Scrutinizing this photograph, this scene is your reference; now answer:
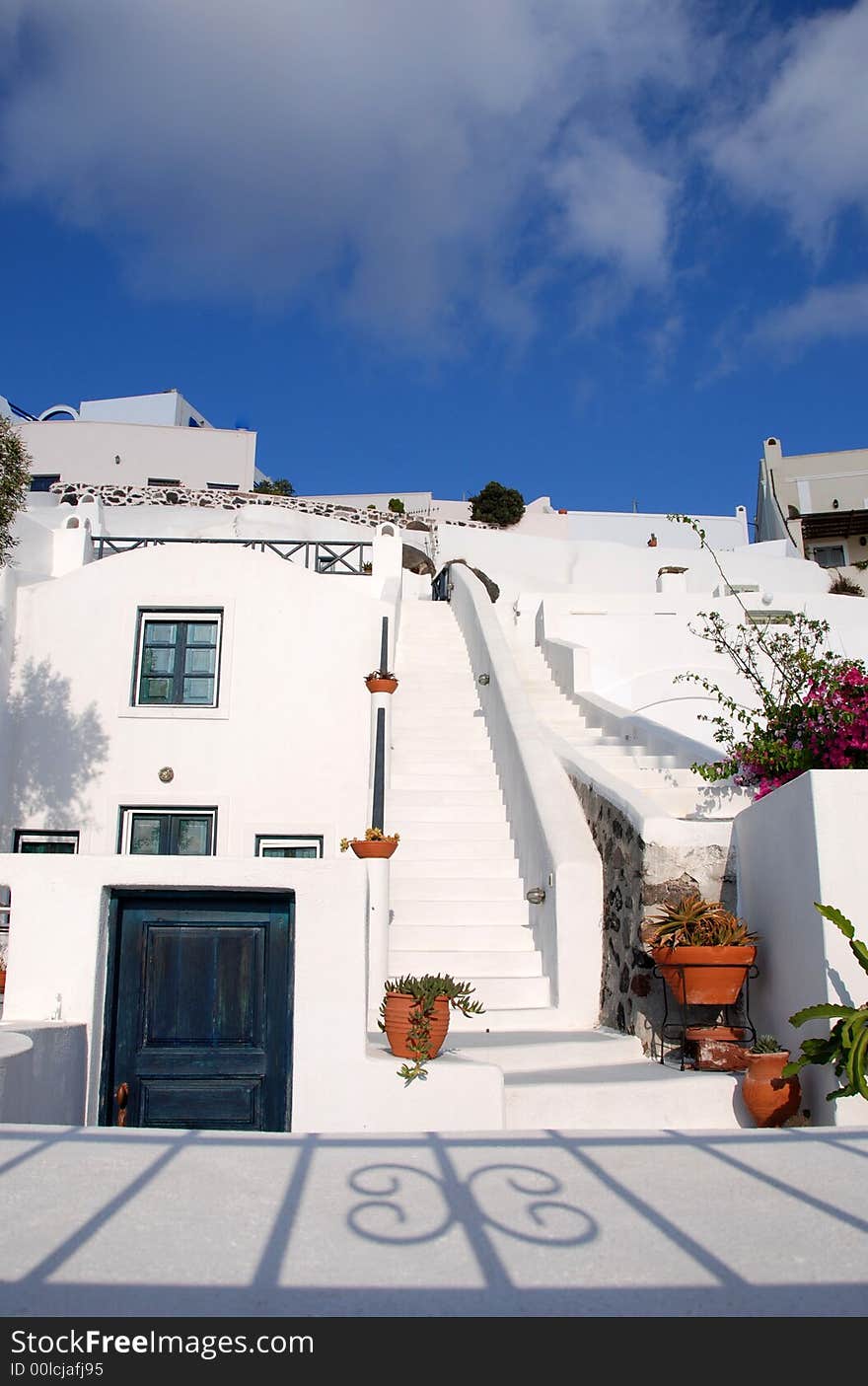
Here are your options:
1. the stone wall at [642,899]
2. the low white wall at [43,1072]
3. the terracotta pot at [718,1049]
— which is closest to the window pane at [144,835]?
the low white wall at [43,1072]

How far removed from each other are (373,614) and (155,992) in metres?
6.32

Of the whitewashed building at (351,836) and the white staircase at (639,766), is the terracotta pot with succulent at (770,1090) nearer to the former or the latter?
the whitewashed building at (351,836)

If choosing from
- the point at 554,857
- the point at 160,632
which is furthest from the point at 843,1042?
the point at 160,632

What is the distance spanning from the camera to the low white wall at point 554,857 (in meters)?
6.96

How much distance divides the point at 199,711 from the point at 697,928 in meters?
6.48

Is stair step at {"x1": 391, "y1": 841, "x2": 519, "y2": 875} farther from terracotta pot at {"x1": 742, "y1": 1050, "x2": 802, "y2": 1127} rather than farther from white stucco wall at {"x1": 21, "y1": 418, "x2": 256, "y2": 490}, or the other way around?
white stucco wall at {"x1": 21, "y1": 418, "x2": 256, "y2": 490}

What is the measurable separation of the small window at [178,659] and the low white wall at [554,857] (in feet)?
10.4

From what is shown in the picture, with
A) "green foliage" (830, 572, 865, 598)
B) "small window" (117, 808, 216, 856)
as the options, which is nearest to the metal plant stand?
"small window" (117, 808, 216, 856)

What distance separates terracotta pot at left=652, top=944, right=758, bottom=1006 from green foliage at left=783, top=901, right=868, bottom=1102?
0.79m

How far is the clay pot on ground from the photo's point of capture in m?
10.4

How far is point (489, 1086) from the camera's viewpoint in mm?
5020

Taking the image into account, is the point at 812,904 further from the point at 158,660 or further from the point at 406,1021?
the point at 158,660
